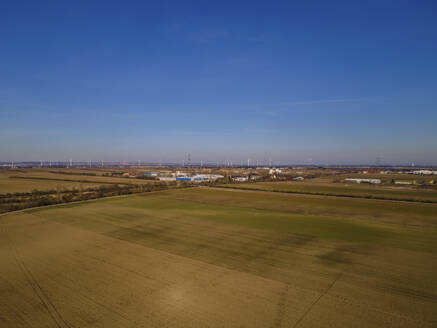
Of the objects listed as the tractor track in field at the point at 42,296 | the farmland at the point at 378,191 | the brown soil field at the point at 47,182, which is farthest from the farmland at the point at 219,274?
the brown soil field at the point at 47,182

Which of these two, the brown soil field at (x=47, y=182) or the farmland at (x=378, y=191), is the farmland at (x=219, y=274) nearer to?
the farmland at (x=378, y=191)

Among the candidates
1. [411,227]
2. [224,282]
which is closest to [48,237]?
[224,282]

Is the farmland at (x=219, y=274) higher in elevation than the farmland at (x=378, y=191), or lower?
higher

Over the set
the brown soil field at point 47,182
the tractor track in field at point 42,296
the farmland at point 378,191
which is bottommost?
the farmland at point 378,191

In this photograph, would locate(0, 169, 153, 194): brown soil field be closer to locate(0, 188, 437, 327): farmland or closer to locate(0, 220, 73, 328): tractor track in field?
locate(0, 188, 437, 327): farmland

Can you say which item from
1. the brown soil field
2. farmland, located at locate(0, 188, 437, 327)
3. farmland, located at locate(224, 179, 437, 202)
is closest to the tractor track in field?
farmland, located at locate(0, 188, 437, 327)

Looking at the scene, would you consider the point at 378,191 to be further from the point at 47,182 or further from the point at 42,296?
the point at 47,182

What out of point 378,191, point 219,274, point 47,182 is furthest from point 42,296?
point 47,182

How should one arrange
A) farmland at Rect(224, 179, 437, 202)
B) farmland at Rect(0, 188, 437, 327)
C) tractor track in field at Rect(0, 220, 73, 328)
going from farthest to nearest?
farmland at Rect(224, 179, 437, 202) → farmland at Rect(0, 188, 437, 327) → tractor track in field at Rect(0, 220, 73, 328)
